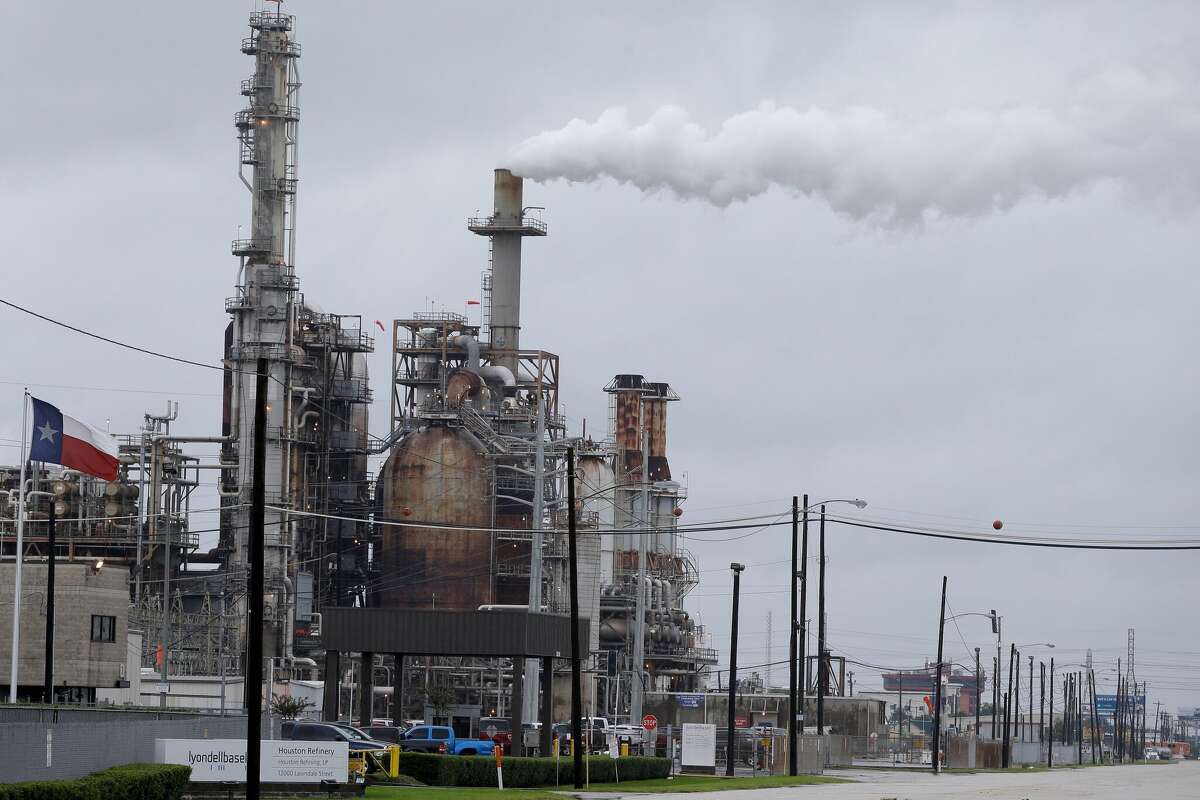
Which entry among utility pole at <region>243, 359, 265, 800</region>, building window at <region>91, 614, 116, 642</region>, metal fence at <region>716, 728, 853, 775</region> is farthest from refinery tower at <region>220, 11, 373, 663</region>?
utility pole at <region>243, 359, 265, 800</region>

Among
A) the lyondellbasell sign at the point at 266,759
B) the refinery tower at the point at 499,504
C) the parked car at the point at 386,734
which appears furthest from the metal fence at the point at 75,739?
the refinery tower at the point at 499,504

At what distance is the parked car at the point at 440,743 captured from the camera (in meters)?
60.8

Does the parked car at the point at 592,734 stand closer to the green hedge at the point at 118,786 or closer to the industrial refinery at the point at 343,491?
the industrial refinery at the point at 343,491

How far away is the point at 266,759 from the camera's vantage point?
4194 centimetres

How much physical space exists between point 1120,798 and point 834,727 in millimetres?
74191

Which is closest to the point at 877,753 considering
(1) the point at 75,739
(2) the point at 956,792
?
(2) the point at 956,792

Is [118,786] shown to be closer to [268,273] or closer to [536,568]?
[536,568]

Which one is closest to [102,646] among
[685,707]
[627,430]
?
[685,707]

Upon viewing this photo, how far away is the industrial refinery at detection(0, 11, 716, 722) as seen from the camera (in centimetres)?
9881

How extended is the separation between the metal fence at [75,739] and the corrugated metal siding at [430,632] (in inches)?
401

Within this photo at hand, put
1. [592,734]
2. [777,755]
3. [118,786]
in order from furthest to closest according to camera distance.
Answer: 1. [592,734]
2. [777,755]
3. [118,786]

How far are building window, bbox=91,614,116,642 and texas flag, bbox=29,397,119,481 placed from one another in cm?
2453

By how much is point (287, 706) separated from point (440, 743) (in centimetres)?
2399

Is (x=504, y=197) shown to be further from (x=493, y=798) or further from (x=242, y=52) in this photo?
(x=493, y=798)
